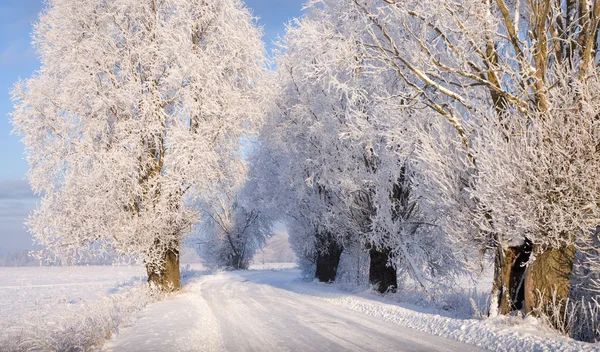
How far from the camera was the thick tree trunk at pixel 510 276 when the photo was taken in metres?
9.27

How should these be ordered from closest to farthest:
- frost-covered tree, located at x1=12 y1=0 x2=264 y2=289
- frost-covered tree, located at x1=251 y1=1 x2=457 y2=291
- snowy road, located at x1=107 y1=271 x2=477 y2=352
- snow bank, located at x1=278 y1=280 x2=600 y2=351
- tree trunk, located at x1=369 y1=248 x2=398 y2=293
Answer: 1. snow bank, located at x1=278 y1=280 x2=600 y2=351
2. snowy road, located at x1=107 y1=271 x2=477 y2=352
3. frost-covered tree, located at x1=251 y1=1 x2=457 y2=291
4. frost-covered tree, located at x1=12 y1=0 x2=264 y2=289
5. tree trunk, located at x1=369 y1=248 x2=398 y2=293

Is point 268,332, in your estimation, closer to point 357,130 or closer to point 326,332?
point 326,332

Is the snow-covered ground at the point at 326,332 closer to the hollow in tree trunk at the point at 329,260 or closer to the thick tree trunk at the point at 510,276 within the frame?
the thick tree trunk at the point at 510,276

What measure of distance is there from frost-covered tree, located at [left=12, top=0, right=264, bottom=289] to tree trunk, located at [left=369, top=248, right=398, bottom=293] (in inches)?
253

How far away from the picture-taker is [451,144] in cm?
1001

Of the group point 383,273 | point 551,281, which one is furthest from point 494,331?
point 383,273

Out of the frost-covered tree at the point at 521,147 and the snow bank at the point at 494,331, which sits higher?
the frost-covered tree at the point at 521,147

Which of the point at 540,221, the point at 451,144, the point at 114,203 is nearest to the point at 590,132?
the point at 540,221

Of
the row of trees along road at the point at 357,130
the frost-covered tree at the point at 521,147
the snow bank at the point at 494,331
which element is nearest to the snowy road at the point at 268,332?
the snow bank at the point at 494,331

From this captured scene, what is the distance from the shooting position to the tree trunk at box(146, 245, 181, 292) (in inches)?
587

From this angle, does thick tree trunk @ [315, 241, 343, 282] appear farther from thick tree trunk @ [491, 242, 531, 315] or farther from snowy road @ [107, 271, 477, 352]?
thick tree trunk @ [491, 242, 531, 315]

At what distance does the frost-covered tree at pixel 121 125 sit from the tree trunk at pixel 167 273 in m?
0.05

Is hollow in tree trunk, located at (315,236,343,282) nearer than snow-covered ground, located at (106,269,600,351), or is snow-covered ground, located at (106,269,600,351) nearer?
snow-covered ground, located at (106,269,600,351)

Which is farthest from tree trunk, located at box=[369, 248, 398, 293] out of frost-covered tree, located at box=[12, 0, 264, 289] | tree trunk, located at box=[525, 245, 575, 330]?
tree trunk, located at box=[525, 245, 575, 330]
